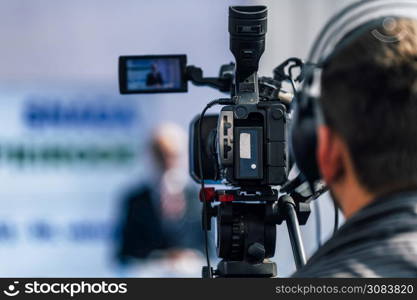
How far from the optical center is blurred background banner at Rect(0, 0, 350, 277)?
4.89 m

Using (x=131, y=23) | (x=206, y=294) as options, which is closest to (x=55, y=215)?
(x=131, y=23)

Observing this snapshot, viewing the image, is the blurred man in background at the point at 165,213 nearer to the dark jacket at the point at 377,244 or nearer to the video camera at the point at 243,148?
the video camera at the point at 243,148

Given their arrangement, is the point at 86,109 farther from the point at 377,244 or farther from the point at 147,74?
the point at 377,244

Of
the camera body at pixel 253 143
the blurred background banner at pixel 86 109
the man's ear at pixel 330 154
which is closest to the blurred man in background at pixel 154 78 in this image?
the camera body at pixel 253 143

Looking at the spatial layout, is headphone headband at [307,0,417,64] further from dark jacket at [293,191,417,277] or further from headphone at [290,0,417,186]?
dark jacket at [293,191,417,277]

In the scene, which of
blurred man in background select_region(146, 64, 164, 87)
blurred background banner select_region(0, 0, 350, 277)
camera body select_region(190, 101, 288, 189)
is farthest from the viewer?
blurred background banner select_region(0, 0, 350, 277)

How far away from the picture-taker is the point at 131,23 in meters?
4.98

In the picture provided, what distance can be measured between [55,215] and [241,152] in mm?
2599

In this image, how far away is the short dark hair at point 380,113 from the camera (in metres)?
1.33

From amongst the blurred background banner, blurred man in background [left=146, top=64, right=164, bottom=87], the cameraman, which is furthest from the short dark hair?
the blurred background banner

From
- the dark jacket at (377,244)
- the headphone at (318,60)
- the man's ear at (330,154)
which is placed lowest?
the dark jacket at (377,244)

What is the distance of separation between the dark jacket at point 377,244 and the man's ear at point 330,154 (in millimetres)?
90

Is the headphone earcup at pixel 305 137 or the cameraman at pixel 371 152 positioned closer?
the cameraman at pixel 371 152

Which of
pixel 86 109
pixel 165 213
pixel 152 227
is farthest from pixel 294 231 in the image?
pixel 86 109
